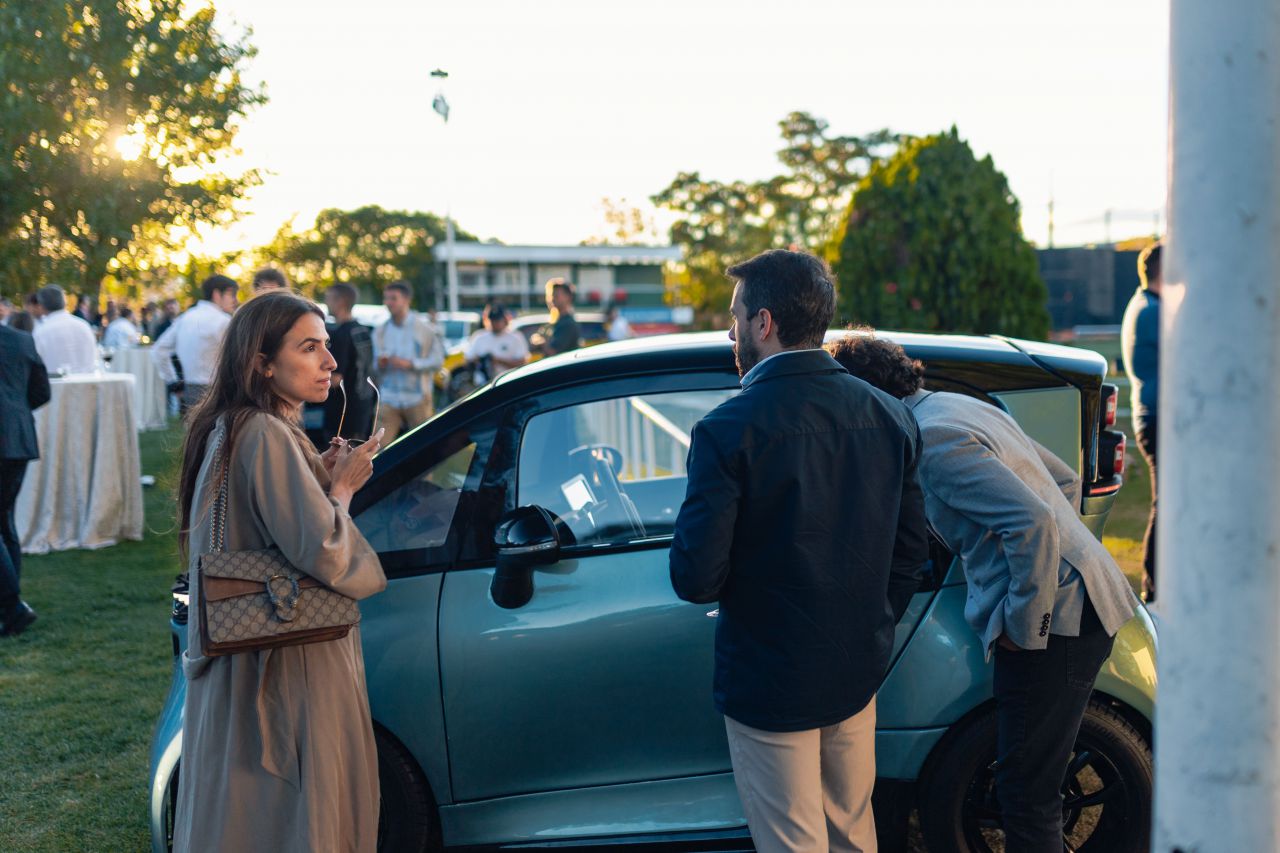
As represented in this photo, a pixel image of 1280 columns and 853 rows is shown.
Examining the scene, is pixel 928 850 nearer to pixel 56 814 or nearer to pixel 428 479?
pixel 428 479

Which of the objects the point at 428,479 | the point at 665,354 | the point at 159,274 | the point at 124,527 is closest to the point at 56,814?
the point at 428,479

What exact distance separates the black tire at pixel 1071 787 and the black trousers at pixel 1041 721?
35cm

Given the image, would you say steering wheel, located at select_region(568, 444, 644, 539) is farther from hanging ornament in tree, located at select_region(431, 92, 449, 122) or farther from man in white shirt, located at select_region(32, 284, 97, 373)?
hanging ornament in tree, located at select_region(431, 92, 449, 122)

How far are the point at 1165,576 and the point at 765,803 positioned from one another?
4.06 feet

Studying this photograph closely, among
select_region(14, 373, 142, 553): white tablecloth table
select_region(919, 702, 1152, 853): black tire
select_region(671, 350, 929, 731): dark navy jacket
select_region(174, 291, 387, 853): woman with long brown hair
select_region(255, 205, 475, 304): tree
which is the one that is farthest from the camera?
select_region(255, 205, 475, 304): tree

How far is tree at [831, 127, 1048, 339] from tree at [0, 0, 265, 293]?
12.0 metres

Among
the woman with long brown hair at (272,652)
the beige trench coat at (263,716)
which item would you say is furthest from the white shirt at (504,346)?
the beige trench coat at (263,716)

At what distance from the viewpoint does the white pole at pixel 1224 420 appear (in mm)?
1402

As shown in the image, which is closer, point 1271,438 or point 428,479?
point 1271,438

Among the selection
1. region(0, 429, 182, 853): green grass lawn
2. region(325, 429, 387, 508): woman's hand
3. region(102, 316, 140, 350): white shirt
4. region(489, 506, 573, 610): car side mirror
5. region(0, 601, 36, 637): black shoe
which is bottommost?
region(0, 429, 182, 853): green grass lawn

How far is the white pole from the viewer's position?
1402 mm

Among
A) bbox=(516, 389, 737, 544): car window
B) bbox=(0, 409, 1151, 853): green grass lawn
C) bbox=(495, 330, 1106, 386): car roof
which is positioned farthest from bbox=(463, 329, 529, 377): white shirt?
bbox=(495, 330, 1106, 386): car roof

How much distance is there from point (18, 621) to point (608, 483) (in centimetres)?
459

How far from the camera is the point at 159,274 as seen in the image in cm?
2347
